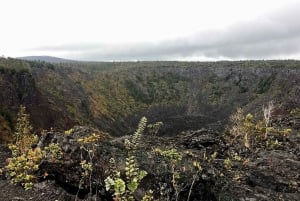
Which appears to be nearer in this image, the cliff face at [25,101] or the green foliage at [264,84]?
the cliff face at [25,101]

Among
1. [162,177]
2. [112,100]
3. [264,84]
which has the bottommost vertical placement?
[112,100]

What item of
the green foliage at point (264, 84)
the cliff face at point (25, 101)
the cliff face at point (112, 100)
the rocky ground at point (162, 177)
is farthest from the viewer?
the green foliage at point (264, 84)

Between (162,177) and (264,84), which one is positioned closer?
(162,177)

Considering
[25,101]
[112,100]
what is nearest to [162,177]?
[25,101]

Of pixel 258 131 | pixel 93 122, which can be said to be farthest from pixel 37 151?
pixel 93 122

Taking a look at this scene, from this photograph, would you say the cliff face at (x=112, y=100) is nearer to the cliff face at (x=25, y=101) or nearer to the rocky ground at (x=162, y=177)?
the cliff face at (x=25, y=101)

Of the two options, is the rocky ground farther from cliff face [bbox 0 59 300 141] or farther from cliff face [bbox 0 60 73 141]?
cliff face [bbox 0 60 73 141]

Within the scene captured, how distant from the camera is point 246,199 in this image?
2186cm

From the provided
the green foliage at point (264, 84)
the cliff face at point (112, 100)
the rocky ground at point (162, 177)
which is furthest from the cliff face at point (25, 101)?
the green foliage at point (264, 84)

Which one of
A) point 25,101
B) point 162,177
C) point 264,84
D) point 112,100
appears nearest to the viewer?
point 162,177

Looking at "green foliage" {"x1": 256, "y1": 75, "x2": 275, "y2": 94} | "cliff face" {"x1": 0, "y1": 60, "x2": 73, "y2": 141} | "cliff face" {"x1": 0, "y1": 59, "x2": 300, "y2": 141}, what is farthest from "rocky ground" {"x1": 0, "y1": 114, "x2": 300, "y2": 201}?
"green foliage" {"x1": 256, "y1": 75, "x2": 275, "y2": 94}

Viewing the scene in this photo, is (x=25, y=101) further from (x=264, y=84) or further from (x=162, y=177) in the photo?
(x=264, y=84)

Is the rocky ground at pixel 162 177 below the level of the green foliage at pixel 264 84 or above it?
above

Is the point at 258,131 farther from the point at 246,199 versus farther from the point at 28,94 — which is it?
the point at 28,94
